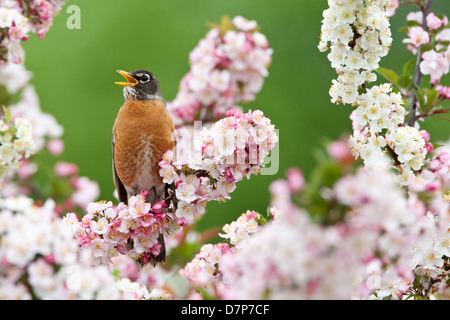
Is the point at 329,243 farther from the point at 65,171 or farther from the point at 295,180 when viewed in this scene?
the point at 65,171

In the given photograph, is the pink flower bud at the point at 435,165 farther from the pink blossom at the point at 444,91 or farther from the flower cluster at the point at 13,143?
the flower cluster at the point at 13,143

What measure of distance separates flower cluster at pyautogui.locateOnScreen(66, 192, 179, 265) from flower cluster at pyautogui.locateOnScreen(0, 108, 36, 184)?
0.87 ft

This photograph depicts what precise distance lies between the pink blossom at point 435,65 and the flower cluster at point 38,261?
61.5 inches

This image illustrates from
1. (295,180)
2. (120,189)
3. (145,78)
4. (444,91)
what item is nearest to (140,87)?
(145,78)

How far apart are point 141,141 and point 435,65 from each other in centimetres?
157

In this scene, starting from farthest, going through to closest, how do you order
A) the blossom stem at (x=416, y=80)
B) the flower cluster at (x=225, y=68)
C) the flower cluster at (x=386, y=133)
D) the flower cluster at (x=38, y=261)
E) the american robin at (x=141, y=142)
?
the american robin at (x=141, y=142), the flower cluster at (x=225, y=68), the blossom stem at (x=416, y=80), the flower cluster at (x=386, y=133), the flower cluster at (x=38, y=261)

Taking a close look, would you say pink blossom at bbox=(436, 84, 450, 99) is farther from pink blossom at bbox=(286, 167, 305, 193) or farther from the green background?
the green background

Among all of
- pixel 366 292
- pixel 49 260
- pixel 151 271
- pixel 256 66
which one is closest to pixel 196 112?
pixel 256 66

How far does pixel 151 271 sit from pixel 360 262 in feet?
6.15

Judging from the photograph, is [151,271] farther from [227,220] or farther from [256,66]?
[227,220]

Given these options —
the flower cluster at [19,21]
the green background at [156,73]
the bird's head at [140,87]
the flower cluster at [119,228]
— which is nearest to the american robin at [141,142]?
the bird's head at [140,87]

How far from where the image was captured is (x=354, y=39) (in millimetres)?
1931

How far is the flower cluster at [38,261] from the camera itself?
1.08 m

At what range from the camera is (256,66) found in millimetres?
2955
